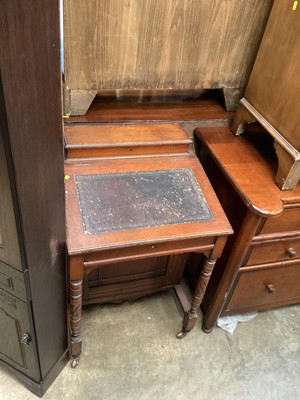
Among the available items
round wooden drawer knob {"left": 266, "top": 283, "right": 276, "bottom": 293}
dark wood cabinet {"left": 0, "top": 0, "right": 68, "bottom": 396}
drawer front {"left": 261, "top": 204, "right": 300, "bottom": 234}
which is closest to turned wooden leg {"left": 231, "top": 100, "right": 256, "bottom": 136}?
drawer front {"left": 261, "top": 204, "right": 300, "bottom": 234}

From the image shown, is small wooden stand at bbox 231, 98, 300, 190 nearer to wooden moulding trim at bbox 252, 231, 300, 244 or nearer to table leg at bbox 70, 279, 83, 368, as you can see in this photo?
wooden moulding trim at bbox 252, 231, 300, 244

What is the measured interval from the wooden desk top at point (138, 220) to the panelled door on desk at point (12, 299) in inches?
5.9

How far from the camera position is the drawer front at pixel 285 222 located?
127cm

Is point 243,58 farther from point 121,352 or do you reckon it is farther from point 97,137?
point 121,352

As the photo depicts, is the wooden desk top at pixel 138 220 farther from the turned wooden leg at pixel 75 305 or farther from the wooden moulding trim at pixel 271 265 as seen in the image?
the wooden moulding trim at pixel 271 265

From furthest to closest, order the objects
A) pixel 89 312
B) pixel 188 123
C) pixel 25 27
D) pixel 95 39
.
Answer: pixel 89 312
pixel 188 123
pixel 95 39
pixel 25 27

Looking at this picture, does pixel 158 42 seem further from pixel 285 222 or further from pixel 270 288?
pixel 270 288

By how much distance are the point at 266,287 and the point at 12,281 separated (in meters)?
0.97

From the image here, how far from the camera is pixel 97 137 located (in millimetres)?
1228

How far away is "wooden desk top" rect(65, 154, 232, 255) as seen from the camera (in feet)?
3.38

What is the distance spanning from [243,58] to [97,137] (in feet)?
1.88

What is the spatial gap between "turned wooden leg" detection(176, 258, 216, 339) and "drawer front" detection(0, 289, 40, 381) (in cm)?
56

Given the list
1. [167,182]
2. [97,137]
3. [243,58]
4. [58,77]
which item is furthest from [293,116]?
[58,77]

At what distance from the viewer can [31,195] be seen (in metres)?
0.85
